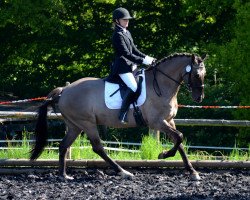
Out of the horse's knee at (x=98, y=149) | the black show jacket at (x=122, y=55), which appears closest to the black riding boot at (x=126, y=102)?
the black show jacket at (x=122, y=55)

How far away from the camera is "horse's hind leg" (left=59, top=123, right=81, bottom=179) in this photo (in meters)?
11.6

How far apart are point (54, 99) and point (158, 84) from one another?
1646 mm

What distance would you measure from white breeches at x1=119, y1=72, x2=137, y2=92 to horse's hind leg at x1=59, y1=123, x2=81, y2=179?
3.60 ft

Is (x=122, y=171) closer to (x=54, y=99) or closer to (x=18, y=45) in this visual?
(x=54, y=99)

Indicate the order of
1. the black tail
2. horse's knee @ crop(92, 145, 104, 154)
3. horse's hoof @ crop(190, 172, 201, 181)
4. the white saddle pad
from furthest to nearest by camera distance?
the black tail, horse's knee @ crop(92, 145, 104, 154), the white saddle pad, horse's hoof @ crop(190, 172, 201, 181)

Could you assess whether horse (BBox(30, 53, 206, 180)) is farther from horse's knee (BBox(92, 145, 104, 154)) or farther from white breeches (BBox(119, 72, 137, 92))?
white breeches (BBox(119, 72, 137, 92))

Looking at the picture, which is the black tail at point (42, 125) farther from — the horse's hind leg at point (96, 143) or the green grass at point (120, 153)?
the horse's hind leg at point (96, 143)

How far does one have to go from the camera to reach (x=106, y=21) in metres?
26.6

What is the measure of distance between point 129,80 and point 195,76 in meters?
0.94

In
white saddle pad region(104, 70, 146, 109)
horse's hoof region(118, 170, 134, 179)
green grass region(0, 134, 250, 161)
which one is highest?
white saddle pad region(104, 70, 146, 109)

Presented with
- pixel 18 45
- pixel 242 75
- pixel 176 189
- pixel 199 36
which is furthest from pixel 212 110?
pixel 176 189

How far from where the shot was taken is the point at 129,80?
11484mm

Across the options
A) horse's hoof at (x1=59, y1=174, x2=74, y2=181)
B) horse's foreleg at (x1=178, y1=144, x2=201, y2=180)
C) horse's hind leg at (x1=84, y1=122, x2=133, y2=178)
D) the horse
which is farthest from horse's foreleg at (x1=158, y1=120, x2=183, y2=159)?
horse's hoof at (x1=59, y1=174, x2=74, y2=181)

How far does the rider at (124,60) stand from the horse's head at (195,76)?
1.86 ft
